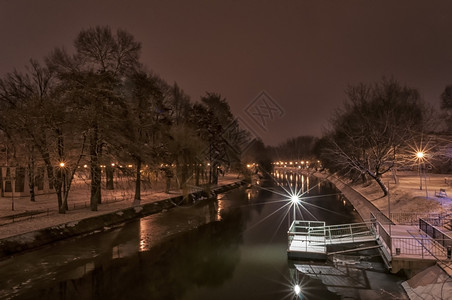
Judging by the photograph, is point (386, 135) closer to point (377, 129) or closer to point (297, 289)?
point (377, 129)

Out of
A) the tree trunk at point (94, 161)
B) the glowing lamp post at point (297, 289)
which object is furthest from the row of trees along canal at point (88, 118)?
the glowing lamp post at point (297, 289)

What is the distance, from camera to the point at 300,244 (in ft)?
61.5

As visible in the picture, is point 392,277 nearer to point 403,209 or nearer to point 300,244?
point 300,244

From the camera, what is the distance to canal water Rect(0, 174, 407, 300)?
1356 centimetres

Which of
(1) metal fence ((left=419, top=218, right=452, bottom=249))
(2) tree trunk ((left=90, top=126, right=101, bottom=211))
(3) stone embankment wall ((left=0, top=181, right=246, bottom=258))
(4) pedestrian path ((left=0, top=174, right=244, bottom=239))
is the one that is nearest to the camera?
(1) metal fence ((left=419, top=218, right=452, bottom=249))

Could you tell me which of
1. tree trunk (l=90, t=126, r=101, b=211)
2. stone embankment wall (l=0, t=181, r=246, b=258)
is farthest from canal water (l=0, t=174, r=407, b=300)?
tree trunk (l=90, t=126, r=101, b=211)

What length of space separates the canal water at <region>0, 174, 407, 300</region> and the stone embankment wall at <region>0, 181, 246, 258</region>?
31.2 inches

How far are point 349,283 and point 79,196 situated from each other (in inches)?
1161

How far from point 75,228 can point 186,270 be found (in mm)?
10345

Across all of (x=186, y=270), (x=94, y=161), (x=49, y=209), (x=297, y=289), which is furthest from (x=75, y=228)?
(x=297, y=289)

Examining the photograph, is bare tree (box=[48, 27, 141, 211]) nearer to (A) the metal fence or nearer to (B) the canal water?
(B) the canal water

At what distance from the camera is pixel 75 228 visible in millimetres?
22312

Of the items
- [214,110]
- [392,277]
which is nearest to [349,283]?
[392,277]

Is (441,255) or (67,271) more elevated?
(441,255)
